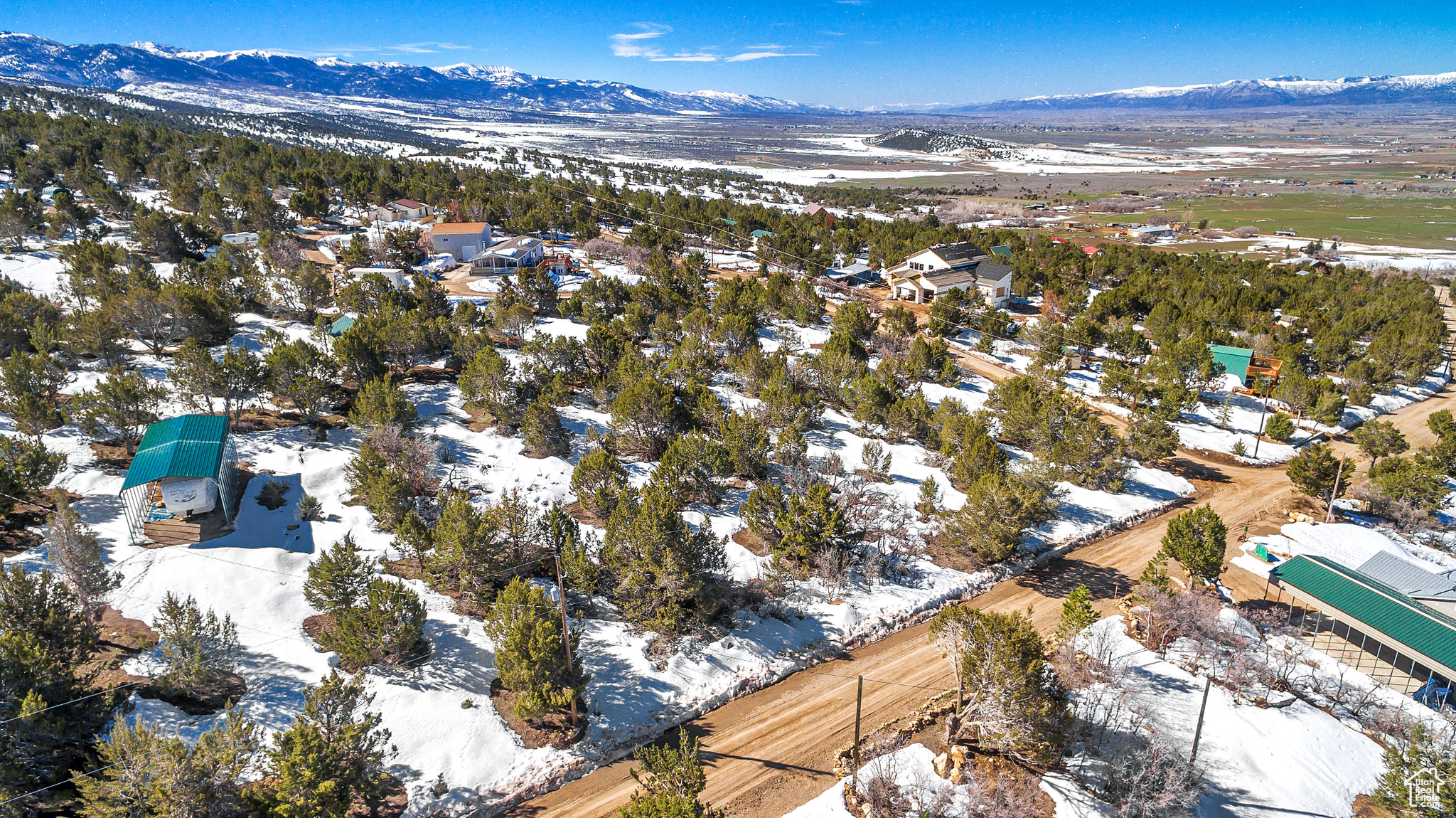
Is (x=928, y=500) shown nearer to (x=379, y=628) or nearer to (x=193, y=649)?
(x=379, y=628)

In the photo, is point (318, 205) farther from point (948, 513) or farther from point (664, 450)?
point (948, 513)

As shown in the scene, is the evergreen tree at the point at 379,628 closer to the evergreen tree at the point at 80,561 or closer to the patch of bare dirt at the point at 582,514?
the evergreen tree at the point at 80,561

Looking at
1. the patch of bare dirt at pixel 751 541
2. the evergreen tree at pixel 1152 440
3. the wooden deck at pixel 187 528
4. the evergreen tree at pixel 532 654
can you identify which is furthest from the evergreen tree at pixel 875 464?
the wooden deck at pixel 187 528

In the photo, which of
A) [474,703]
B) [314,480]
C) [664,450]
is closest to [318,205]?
[314,480]

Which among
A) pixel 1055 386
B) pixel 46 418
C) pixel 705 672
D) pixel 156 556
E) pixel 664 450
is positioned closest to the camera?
pixel 705 672

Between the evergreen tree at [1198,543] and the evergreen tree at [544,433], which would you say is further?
the evergreen tree at [544,433]

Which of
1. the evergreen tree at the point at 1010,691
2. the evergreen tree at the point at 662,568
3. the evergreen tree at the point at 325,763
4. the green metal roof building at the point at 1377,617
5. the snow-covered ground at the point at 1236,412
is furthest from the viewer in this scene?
the snow-covered ground at the point at 1236,412

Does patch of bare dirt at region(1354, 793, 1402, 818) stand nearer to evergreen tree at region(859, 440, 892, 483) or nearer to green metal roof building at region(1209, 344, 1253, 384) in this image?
evergreen tree at region(859, 440, 892, 483)

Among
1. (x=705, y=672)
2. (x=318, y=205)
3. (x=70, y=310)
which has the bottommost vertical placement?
(x=705, y=672)
